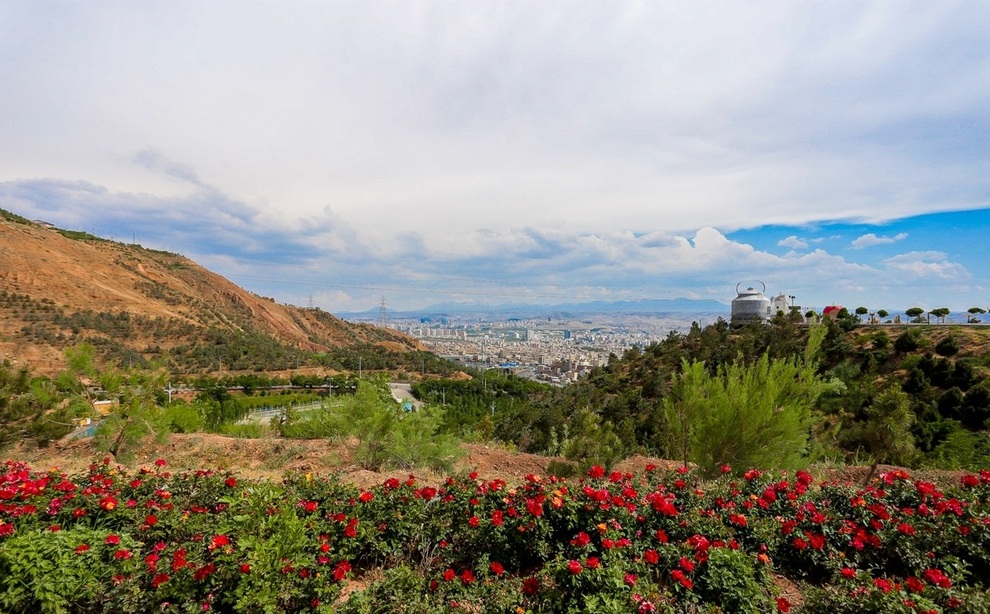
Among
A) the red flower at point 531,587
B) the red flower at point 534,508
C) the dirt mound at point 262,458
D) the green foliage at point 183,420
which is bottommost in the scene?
the green foliage at point 183,420

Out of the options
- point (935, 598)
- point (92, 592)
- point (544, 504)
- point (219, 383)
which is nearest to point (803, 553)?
point (935, 598)

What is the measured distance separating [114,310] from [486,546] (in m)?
44.1

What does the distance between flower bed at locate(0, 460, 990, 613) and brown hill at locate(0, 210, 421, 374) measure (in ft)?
65.4

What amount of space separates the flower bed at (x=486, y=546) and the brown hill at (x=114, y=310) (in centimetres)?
1993

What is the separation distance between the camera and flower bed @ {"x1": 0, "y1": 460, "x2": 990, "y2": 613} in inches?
101

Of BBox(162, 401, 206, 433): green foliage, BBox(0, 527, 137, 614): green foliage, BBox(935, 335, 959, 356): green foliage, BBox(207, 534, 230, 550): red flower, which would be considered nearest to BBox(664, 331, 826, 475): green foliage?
BBox(207, 534, 230, 550): red flower

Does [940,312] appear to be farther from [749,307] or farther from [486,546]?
[486,546]

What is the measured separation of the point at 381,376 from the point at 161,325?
127 ft

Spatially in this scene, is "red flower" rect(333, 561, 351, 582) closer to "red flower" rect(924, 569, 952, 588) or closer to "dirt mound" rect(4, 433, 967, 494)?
"dirt mound" rect(4, 433, 967, 494)

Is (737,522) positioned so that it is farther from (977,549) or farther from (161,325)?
(161,325)

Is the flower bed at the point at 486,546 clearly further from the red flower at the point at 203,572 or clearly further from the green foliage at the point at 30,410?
the green foliage at the point at 30,410

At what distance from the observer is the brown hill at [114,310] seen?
2720 cm

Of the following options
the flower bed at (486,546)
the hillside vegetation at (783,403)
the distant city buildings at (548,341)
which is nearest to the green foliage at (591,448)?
the hillside vegetation at (783,403)

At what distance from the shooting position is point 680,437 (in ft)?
21.6
